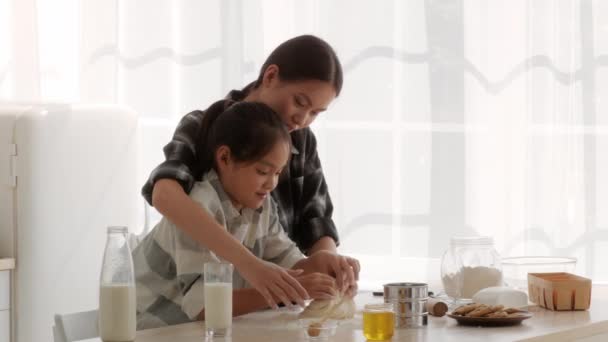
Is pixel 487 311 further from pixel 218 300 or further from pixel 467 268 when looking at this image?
pixel 218 300

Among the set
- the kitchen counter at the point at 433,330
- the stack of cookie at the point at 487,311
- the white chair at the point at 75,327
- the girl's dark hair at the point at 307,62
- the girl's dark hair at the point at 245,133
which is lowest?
the white chair at the point at 75,327

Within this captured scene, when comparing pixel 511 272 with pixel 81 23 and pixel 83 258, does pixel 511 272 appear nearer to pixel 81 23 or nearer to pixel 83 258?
pixel 83 258

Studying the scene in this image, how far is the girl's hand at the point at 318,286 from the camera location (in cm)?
189

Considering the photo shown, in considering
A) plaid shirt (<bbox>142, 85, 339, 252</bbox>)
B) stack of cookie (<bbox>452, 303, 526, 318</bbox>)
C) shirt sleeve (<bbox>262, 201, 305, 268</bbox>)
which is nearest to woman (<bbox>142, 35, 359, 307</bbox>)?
plaid shirt (<bbox>142, 85, 339, 252</bbox>)

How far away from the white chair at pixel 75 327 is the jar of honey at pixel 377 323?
0.66m

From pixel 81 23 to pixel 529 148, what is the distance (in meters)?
1.79

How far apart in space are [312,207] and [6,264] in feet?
3.39

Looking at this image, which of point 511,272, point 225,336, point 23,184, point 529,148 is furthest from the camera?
point 529,148

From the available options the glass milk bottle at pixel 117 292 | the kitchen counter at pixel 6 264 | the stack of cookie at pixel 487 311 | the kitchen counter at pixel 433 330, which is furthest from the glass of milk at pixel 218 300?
the kitchen counter at pixel 6 264

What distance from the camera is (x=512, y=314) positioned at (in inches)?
71.9

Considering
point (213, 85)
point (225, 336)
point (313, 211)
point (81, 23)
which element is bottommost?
point (225, 336)

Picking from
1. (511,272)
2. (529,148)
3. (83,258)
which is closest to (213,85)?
(83,258)

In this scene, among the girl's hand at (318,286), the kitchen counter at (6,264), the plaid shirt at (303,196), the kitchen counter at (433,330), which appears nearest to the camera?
the kitchen counter at (433,330)

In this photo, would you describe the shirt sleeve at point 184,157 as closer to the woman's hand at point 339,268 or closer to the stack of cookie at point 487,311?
the woman's hand at point 339,268
